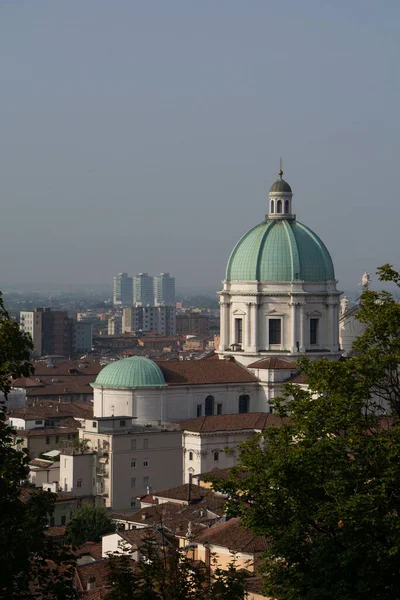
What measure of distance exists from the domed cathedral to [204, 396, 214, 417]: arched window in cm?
227

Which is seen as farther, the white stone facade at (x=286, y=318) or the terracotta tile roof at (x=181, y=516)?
Answer: the white stone facade at (x=286, y=318)

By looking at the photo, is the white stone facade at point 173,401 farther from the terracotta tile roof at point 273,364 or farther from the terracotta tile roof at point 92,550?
the terracotta tile roof at point 92,550

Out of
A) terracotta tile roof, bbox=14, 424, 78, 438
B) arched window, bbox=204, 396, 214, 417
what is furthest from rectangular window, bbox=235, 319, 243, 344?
terracotta tile roof, bbox=14, 424, 78, 438

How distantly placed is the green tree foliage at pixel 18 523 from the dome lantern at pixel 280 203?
4704cm

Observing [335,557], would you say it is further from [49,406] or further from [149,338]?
[149,338]

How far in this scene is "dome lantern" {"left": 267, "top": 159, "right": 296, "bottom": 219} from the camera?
220 ft

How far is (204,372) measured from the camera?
6394 centimetres

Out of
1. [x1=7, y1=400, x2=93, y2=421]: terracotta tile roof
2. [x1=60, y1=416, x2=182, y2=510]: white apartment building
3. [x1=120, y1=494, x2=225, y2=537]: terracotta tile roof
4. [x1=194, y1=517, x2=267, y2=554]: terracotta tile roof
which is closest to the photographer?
[x1=194, y1=517, x2=267, y2=554]: terracotta tile roof

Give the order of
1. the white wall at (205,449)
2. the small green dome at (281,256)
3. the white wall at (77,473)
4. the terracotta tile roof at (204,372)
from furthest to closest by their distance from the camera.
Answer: the small green dome at (281,256) < the terracotta tile roof at (204,372) < the white wall at (205,449) < the white wall at (77,473)

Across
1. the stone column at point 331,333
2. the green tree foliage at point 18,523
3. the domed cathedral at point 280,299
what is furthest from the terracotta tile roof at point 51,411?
the green tree foliage at point 18,523

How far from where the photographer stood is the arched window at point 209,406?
6369 centimetres

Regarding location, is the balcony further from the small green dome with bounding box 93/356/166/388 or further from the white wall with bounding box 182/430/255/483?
the small green dome with bounding box 93/356/166/388

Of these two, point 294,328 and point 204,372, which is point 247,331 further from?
point 204,372

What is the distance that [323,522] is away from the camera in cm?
2127
